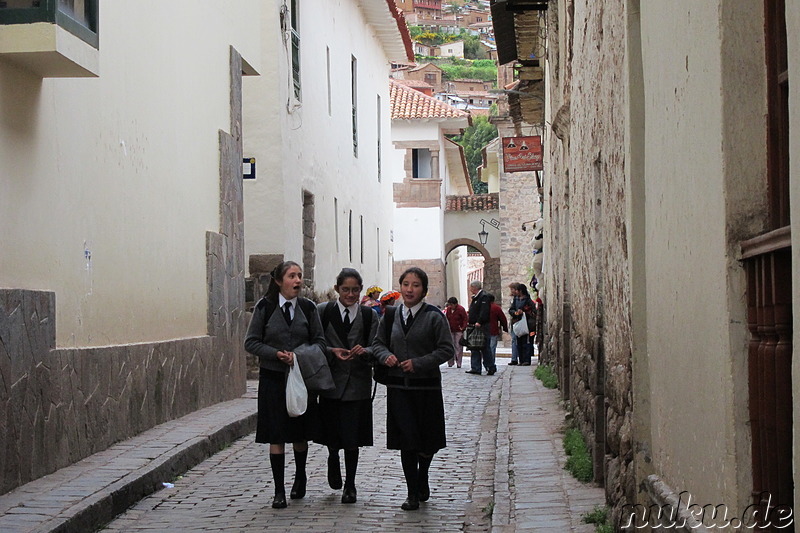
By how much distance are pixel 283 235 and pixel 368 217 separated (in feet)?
33.7

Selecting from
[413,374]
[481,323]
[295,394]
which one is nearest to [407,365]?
[413,374]

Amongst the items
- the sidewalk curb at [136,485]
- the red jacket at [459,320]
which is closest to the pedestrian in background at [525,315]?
the red jacket at [459,320]

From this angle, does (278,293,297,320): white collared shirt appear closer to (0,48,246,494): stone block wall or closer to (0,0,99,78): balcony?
(0,48,246,494): stone block wall

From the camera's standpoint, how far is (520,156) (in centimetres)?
2448

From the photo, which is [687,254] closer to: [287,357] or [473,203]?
[287,357]

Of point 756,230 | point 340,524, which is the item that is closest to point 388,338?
point 340,524

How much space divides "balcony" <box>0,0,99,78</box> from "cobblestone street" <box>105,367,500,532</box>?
316 centimetres

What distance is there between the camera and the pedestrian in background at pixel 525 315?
23672 millimetres

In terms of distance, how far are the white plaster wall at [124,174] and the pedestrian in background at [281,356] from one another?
1741mm

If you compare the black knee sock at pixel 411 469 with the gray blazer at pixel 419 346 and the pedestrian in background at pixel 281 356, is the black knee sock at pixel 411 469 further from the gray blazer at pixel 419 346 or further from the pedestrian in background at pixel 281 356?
the pedestrian in background at pixel 281 356

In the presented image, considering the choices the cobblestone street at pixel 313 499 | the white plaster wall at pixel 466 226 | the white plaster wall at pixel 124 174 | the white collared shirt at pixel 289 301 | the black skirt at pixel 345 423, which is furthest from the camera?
the white plaster wall at pixel 466 226

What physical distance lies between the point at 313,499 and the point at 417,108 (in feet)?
104

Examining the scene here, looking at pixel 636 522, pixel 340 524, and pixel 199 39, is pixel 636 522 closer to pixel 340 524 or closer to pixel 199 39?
pixel 340 524

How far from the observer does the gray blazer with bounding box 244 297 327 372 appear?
27.3 ft
